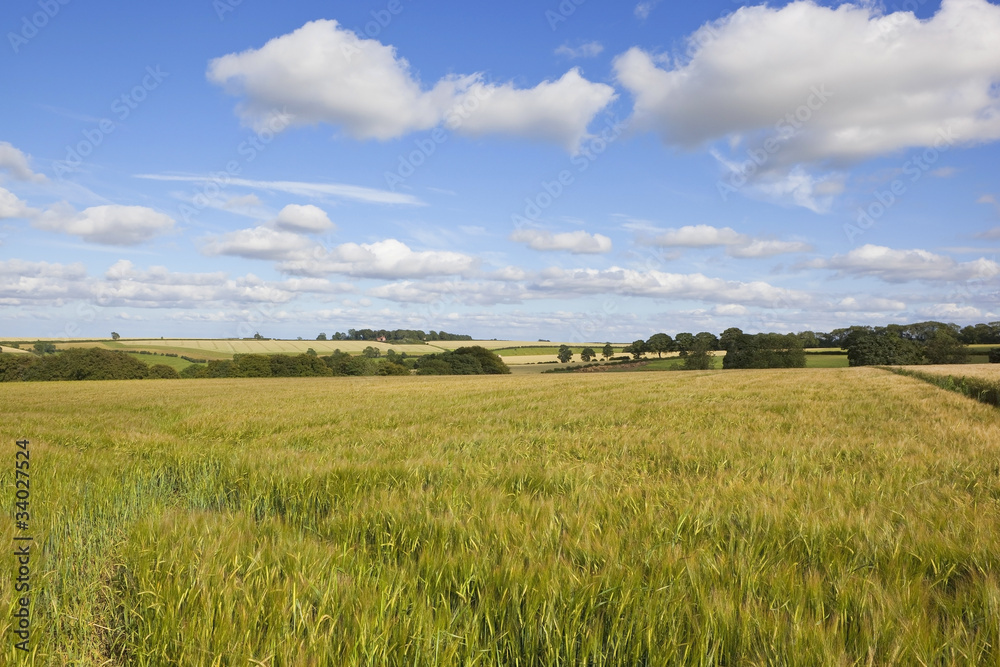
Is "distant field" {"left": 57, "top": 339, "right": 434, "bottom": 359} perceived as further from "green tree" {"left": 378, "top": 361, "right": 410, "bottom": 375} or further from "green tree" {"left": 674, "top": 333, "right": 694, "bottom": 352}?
"green tree" {"left": 674, "top": 333, "right": 694, "bottom": 352}

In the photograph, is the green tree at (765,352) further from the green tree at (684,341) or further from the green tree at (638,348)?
the green tree at (638,348)

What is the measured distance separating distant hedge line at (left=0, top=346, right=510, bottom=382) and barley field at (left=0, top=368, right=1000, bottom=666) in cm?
7917

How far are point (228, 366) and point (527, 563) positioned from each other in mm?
87179

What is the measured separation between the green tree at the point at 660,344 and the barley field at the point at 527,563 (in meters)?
102

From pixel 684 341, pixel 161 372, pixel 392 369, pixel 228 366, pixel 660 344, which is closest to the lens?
pixel 161 372

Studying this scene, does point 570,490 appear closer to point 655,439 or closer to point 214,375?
point 655,439

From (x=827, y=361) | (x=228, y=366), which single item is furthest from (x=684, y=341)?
(x=228, y=366)

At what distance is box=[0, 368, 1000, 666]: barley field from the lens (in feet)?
6.14

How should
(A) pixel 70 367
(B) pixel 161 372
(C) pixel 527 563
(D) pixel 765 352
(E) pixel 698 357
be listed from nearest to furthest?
(C) pixel 527 563 → (A) pixel 70 367 → (B) pixel 161 372 → (E) pixel 698 357 → (D) pixel 765 352

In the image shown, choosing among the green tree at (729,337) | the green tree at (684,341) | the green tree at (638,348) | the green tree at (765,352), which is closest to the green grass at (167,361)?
the green tree at (638,348)

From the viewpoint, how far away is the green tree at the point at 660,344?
340 ft

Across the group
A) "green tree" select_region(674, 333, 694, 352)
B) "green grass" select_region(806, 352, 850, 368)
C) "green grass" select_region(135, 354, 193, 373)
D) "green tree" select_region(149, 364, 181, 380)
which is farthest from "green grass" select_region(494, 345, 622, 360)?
"green tree" select_region(149, 364, 181, 380)

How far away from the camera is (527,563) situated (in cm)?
262

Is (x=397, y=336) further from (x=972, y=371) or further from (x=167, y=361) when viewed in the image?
(x=972, y=371)
